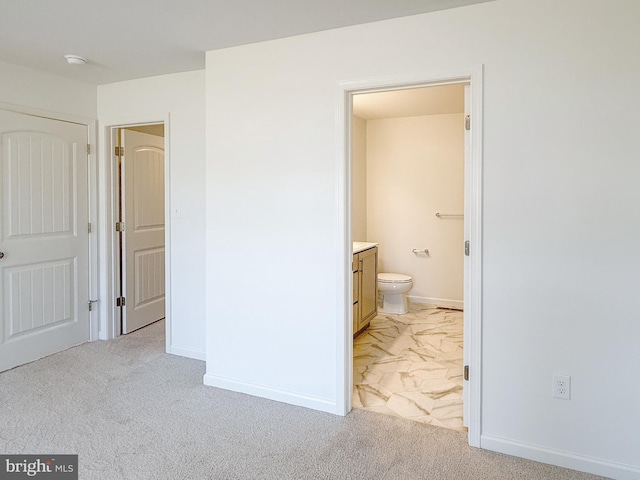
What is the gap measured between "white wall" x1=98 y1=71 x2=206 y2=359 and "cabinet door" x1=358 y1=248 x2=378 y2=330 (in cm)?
147

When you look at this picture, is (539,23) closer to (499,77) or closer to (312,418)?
(499,77)

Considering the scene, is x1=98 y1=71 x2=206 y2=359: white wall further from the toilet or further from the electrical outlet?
the electrical outlet

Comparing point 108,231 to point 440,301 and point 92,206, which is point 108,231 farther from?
point 440,301

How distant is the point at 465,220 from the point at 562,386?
0.95m

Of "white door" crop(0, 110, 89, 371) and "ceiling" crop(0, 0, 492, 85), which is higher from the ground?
"ceiling" crop(0, 0, 492, 85)

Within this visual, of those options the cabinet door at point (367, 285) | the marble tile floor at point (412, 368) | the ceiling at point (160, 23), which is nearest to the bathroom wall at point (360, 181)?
the cabinet door at point (367, 285)

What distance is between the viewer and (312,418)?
8.38 feet

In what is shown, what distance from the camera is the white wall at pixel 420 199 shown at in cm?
520

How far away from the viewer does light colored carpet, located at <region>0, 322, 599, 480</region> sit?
204cm

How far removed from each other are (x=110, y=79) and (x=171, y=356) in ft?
7.96

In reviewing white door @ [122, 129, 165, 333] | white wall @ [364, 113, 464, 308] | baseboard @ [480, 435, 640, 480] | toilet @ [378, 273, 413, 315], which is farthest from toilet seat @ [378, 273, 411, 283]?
baseboard @ [480, 435, 640, 480]

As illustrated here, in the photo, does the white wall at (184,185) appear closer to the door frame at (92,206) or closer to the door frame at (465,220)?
the door frame at (92,206)

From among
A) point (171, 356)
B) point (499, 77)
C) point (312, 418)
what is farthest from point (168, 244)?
point (499, 77)

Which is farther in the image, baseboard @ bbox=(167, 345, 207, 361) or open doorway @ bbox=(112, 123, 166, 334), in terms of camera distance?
open doorway @ bbox=(112, 123, 166, 334)
